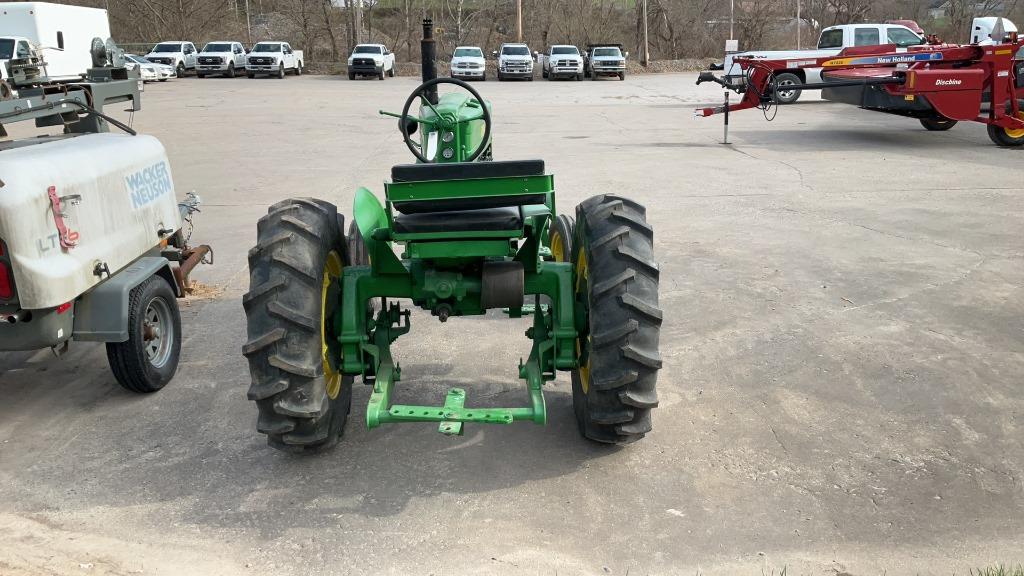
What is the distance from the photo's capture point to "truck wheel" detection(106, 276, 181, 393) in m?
5.04

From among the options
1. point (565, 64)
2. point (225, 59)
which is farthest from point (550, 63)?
point (225, 59)

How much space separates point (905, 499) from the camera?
4.04m

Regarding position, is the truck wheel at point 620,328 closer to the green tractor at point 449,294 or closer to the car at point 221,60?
the green tractor at point 449,294

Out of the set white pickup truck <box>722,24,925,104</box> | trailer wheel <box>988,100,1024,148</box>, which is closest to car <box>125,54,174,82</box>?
white pickup truck <box>722,24,925,104</box>

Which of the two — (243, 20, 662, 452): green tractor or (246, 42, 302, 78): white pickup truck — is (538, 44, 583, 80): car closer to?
(246, 42, 302, 78): white pickup truck

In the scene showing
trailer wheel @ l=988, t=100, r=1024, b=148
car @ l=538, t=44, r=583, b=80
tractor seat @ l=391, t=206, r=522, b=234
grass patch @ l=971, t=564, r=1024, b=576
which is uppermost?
car @ l=538, t=44, r=583, b=80

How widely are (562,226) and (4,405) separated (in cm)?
355

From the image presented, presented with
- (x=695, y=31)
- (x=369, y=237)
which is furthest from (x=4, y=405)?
(x=695, y=31)

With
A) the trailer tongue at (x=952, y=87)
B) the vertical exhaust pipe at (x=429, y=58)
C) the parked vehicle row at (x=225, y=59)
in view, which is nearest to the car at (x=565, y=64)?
the parked vehicle row at (x=225, y=59)

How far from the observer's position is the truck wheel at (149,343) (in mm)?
5043

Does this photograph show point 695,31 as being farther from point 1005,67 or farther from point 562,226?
point 562,226

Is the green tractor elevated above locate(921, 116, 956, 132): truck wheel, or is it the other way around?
the green tractor

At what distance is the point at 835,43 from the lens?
24.5 meters

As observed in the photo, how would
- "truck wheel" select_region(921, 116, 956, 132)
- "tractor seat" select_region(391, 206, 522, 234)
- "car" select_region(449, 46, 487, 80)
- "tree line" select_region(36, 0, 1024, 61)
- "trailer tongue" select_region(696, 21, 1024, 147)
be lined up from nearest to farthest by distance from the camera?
"tractor seat" select_region(391, 206, 522, 234)
"trailer tongue" select_region(696, 21, 1024, 147)
"truck wheel" select_region(921, 116, 956, 132)
"car" select_region(449, 46, 487, 80)
"tree line" select_region(36, 0, 1024, 61)
